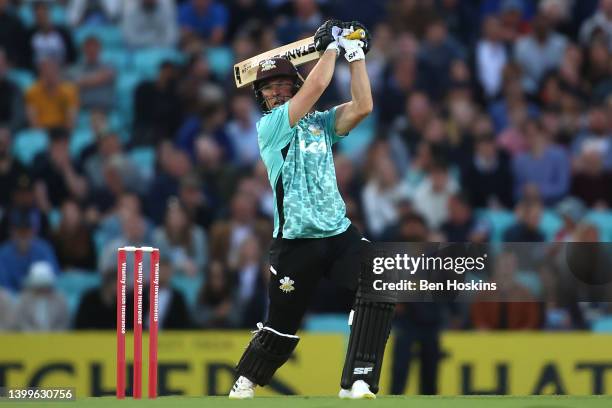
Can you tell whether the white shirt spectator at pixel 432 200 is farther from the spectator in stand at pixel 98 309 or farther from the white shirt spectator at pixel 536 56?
the spectator in stand at pixel 98 309

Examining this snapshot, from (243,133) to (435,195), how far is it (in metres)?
2.19

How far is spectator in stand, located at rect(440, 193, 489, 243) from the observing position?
1440 cm

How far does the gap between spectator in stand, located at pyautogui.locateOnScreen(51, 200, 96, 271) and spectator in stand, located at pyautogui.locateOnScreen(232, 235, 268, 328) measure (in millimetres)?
1556

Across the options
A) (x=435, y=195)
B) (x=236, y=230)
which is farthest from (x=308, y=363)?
(x=435, y=195)

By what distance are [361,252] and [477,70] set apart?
8.15m

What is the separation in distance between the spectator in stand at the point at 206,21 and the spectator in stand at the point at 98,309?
14.4 ft

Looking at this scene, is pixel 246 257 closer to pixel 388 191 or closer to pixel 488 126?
pixel 388 191

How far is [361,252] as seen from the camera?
→ 28.1ft

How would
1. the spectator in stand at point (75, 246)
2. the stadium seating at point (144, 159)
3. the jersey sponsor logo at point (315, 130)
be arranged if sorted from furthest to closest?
the stadium seating at point (144, 159) < the spectator in stand at point (75, 246) < the jersey sponsor logo at point (315, 130)

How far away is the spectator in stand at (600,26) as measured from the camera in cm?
1664

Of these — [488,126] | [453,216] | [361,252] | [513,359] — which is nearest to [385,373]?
[513,359]

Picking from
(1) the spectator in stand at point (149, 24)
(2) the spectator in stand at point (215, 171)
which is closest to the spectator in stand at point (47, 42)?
(1) the spectator in stand at point (149, 24)

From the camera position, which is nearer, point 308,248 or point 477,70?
point 308,248

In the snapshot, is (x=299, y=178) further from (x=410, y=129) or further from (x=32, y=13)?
(x=32, y=13)
